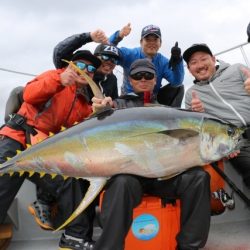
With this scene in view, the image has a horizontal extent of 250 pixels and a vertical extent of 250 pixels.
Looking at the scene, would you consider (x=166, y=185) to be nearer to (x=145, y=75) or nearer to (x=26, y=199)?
(x=145, y=75)

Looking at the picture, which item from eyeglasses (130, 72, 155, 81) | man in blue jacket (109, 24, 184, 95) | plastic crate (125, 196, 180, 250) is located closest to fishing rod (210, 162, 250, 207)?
plastic crate (125, 196, 180, 250)

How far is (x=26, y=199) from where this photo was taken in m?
3.50

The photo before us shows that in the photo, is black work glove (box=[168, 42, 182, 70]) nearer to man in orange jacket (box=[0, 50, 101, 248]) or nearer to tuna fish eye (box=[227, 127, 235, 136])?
man in orange jacket (box=[0, 50, 101, 248])

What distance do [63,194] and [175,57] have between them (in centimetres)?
220

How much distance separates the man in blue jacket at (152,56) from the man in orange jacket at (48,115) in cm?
132

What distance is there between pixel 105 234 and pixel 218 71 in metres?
2.08

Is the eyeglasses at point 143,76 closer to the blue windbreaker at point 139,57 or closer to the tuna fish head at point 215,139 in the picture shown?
the tuna fish head at point 215,139

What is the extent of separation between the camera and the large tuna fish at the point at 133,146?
7.77 feet

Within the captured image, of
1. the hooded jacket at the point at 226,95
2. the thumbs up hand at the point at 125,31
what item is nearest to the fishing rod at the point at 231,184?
the hooded jacket at the point at 226,95

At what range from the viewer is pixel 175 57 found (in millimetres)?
4305

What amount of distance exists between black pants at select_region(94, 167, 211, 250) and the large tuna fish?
11 centimetres

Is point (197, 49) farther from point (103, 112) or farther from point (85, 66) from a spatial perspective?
point (103, 112)

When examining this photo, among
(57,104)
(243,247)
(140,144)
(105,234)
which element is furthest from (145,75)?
(243,247)

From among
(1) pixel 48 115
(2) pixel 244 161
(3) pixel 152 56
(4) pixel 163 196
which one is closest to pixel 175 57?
(3) pixel 152 56
